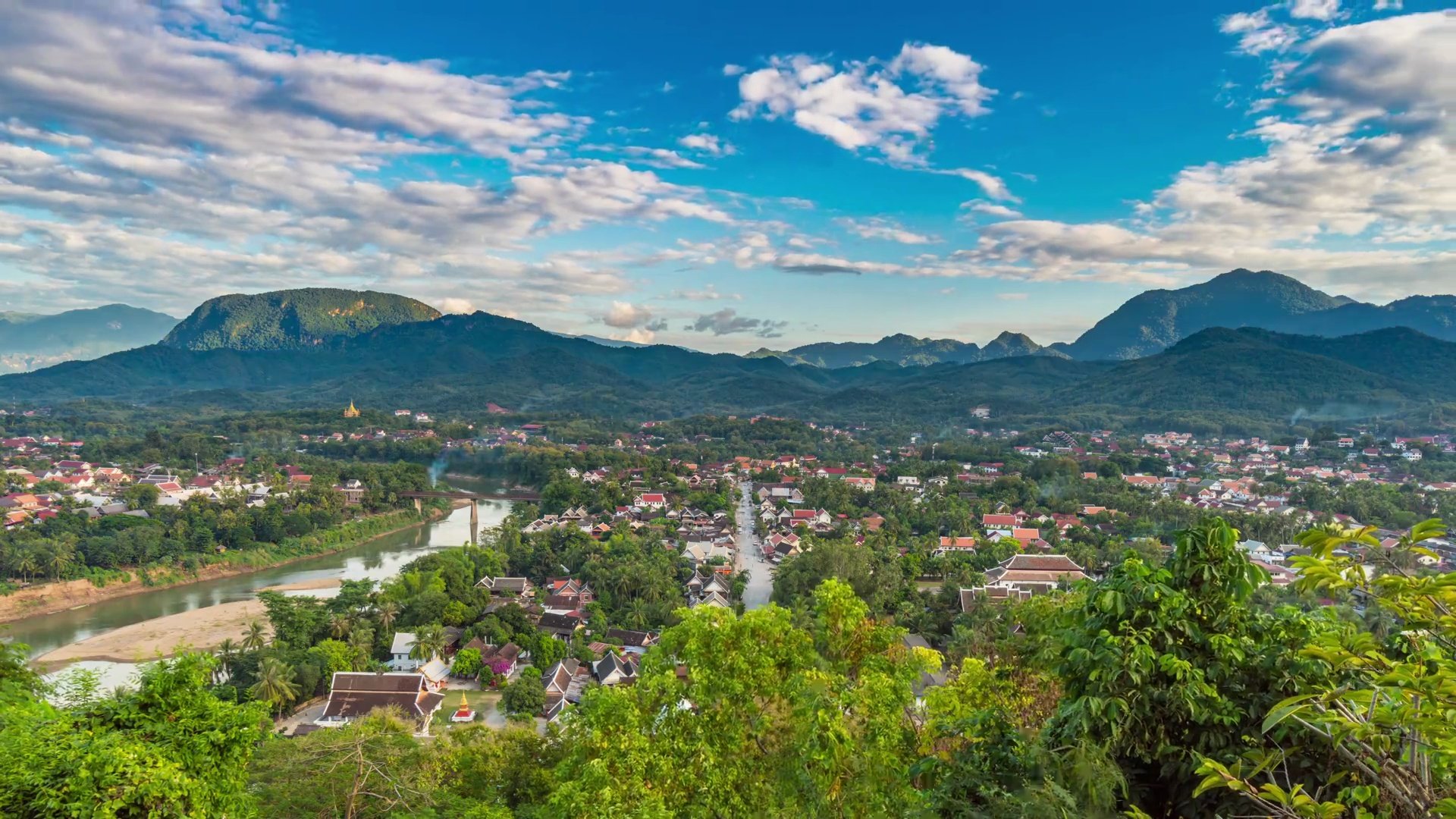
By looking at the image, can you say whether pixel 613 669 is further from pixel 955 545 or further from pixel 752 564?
pixel 955 545

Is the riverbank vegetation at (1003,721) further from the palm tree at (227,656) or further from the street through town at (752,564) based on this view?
the street through town at (752,564)

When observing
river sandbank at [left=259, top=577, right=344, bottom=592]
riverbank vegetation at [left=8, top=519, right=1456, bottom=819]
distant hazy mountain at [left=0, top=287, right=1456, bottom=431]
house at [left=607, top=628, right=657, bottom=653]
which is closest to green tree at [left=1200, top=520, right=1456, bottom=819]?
riverbank vegetation at [left=8, top=519, right=1456, bottom=819]

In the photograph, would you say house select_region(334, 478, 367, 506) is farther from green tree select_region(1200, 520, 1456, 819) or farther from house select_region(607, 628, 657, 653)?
green tree select_region(1200, 520, 1456, 819)

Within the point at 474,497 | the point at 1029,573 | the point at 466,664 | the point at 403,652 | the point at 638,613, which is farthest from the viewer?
the point at 474,497

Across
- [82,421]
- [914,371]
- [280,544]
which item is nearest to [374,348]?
[82,421]

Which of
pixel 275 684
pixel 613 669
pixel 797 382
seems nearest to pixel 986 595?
pixel 613 669

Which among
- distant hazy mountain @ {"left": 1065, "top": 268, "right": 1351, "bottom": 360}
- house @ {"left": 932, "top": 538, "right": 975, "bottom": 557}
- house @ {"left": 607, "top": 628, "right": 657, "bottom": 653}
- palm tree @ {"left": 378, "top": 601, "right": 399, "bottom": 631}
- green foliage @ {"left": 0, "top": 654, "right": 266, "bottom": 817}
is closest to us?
green foliage @ {"left": 0, "top": 654, "right": 266, "bottom": 817}

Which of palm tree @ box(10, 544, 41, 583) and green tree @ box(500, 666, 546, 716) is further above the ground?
palm tree @ box(10, 544, 41, 583)

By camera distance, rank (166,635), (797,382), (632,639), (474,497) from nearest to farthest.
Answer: (632,639)
(166,635)
(474,497)
(797,382)
